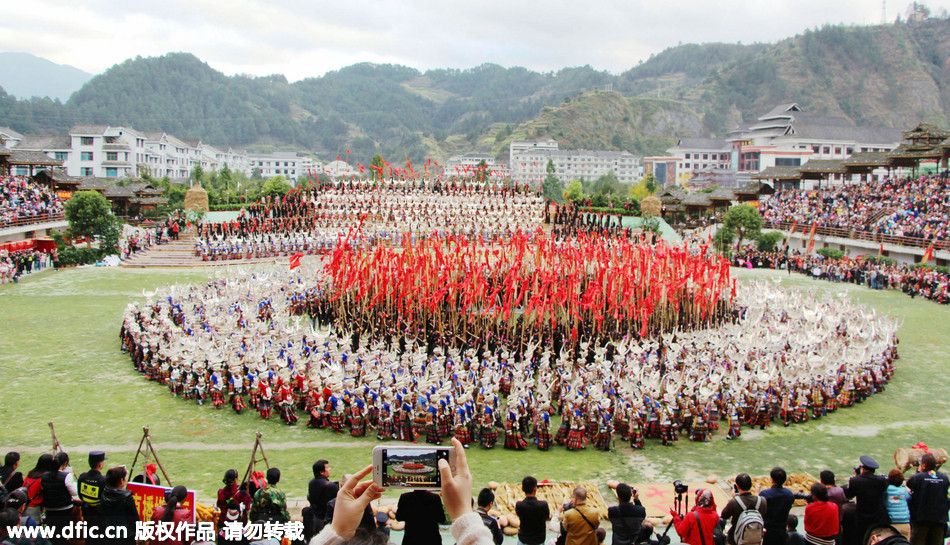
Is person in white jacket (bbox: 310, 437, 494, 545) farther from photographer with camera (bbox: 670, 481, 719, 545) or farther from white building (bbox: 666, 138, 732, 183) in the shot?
white building (bbox: 666, 138, 732, 183)

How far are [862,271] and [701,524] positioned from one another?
2382 centimetres

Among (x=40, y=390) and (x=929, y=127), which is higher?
(x=929, y=127)

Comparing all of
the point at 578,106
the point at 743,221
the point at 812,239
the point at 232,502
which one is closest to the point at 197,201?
the point at 743,221

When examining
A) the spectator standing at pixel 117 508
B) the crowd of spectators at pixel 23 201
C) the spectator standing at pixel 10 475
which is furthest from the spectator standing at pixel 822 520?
the crowd of spectators at pixel 23 201

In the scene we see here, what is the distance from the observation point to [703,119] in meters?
120

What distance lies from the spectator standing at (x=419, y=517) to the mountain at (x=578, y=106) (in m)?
96.4

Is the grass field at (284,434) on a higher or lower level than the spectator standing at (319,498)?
lower

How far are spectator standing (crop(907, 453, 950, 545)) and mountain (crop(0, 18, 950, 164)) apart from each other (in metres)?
Result: 96.8

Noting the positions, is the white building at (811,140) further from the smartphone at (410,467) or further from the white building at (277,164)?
the smartphone at (410,467)

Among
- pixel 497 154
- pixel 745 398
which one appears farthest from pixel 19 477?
pixel 497 154

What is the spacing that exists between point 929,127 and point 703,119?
90.9m

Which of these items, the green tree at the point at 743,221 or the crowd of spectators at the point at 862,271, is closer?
the crowd of spectators at the point at 862,271

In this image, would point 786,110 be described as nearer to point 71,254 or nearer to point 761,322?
point 761,322

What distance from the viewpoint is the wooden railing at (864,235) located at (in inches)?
1010
